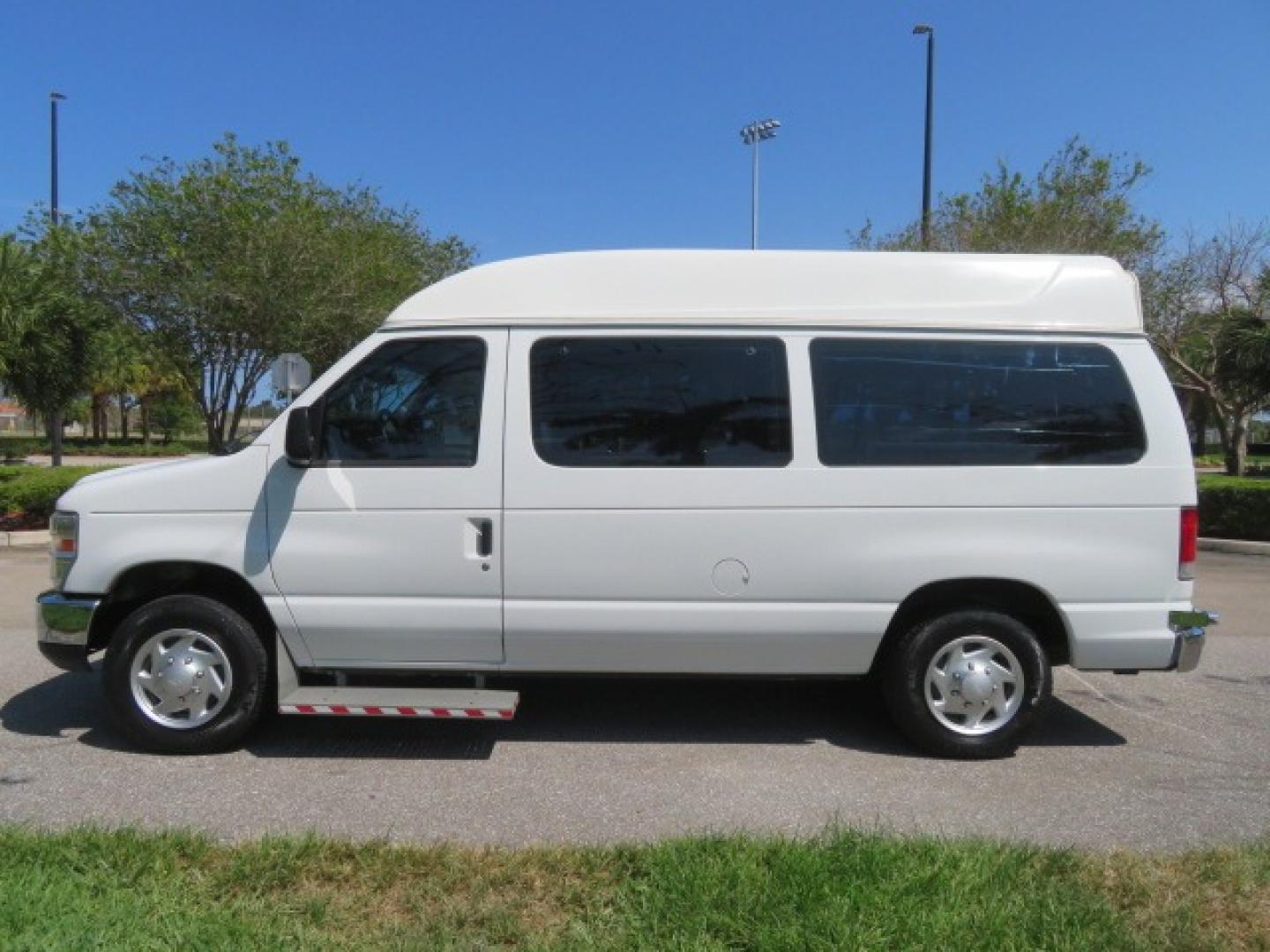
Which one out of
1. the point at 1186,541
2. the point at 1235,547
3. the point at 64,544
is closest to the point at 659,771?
the point at 1186,541

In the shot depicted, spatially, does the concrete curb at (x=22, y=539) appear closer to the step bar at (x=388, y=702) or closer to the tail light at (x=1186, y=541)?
the step bar at (x=388, y=702)

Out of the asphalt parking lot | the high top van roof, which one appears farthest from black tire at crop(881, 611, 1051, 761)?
the high top van roof

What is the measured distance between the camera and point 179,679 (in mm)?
4824

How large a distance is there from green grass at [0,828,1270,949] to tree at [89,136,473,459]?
534 inches

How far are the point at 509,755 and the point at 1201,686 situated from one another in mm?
4577

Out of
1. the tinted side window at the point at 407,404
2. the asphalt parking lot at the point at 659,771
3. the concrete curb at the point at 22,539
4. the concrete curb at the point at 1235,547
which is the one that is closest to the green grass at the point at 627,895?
the asphalt parking lot at the point at 659,771

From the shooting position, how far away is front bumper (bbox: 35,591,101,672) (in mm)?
4773

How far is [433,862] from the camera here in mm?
3594

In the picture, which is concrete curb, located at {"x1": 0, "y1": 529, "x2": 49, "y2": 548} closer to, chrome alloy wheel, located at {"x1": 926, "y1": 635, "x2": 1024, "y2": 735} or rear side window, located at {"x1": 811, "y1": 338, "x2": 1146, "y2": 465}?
rear side window, located at {"x1": 811, "y1": 338, "x2": 1146, "y2": 465}

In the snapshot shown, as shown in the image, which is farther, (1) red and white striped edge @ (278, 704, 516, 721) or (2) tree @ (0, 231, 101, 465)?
(2) tree @ (0, 231, 101, 465)

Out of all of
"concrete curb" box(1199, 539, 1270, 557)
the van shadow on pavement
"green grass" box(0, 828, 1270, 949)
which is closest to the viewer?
"green grass" box(0, 828, 1270, 949)

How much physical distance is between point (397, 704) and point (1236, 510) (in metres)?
12.5

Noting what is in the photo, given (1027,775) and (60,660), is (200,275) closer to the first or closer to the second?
(60,660)

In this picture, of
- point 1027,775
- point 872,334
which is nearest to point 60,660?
point 872,334
